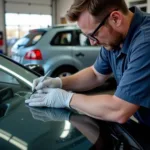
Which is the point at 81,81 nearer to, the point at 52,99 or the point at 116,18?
the point at 52,99

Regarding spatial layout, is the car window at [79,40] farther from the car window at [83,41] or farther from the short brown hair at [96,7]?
the short brown hair at [96,7]

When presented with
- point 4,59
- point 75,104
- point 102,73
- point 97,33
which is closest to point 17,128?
point 75,104

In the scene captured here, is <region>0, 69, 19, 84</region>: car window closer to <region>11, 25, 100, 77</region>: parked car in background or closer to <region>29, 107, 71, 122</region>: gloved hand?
<region>29, 107, 71, 122</region>: gloved hand

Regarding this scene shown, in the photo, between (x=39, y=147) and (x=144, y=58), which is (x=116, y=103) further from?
(x=39, y=147)

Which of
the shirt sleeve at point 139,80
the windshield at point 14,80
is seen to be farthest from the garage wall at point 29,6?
the shirt sleeve at point 139,80

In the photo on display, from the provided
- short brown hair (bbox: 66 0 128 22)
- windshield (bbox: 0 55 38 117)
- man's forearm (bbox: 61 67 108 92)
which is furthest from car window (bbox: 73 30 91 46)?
short brown hair (bbox: 66 0 128 22)

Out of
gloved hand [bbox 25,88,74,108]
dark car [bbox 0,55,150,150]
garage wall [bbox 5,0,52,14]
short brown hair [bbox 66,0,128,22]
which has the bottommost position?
dark car [bbox 0,55,150,150]

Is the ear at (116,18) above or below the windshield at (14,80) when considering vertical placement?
above

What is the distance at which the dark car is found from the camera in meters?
1.19

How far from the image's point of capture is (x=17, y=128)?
52.0 inches

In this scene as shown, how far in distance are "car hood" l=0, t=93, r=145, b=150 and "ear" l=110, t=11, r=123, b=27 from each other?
548 millimetres

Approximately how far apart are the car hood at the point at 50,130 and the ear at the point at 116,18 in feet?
1.80

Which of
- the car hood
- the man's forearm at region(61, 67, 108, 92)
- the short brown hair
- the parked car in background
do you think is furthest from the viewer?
the parked car in background

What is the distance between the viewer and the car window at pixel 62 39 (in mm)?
5688
